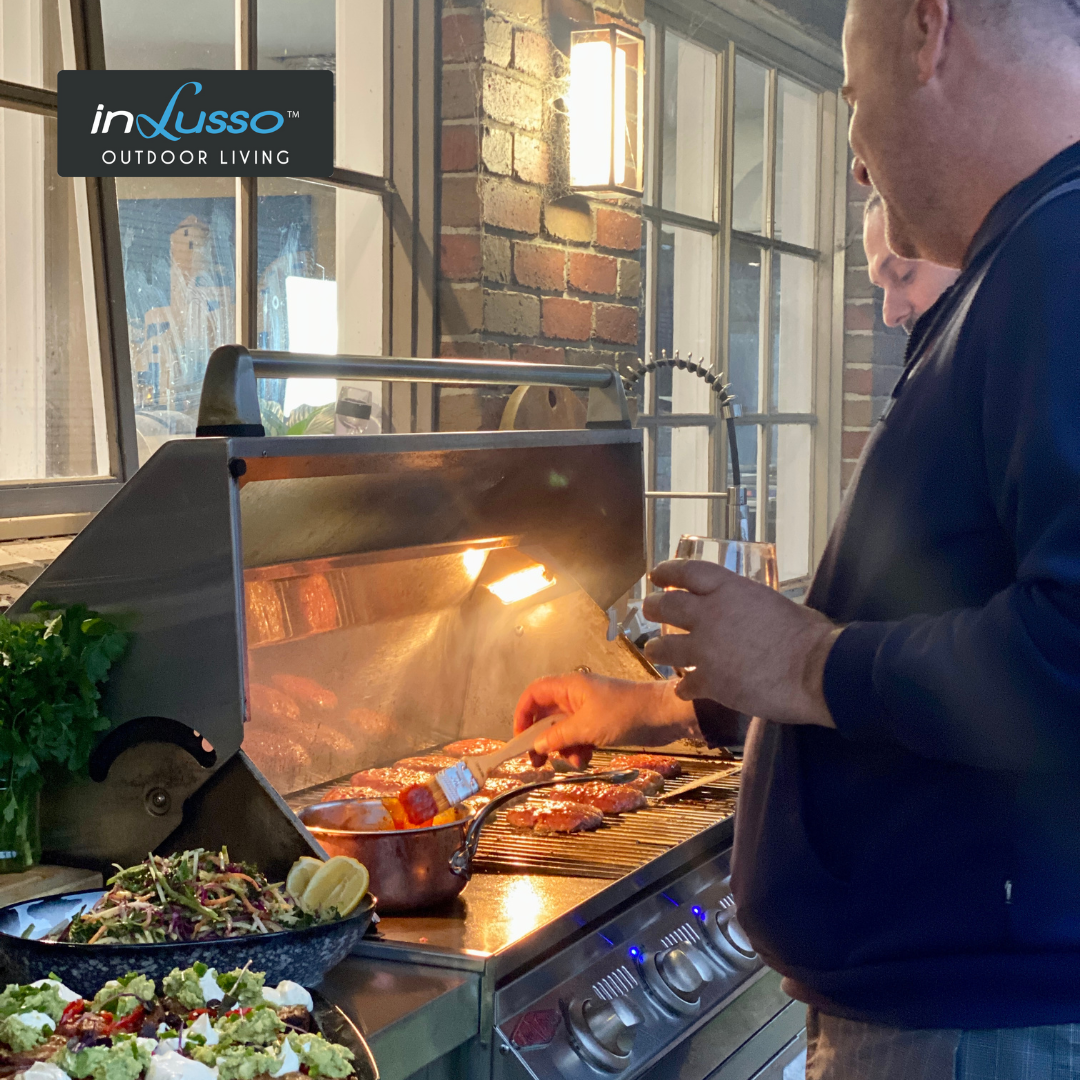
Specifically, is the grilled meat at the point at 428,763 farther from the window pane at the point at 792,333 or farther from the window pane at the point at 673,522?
the window pane at the point at 792,333

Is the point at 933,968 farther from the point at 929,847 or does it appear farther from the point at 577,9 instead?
the point at 577,9

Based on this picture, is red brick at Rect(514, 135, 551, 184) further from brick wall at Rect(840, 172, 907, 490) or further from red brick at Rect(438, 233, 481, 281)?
brick wall at Rect(840, 172, 907, 490)

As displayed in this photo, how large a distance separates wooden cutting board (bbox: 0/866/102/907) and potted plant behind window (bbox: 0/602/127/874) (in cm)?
4

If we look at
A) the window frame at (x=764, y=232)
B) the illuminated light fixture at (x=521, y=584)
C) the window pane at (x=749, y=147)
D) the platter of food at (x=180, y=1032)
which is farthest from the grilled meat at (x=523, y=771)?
the window pane at (x=749, y=147)

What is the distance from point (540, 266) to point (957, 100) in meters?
1.85

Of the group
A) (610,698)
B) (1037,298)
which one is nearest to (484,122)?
(610,698)

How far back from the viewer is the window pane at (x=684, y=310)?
13.9ft

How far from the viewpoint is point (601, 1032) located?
5.51 feet

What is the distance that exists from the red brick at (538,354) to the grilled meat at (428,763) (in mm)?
961

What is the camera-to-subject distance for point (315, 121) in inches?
109

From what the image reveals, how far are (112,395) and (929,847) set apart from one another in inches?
62.4

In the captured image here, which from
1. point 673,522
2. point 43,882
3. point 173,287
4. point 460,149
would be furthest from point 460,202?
point 43,882

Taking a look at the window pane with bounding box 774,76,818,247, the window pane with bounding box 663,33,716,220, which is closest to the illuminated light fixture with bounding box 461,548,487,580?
the window pane with bounding box 663,33,716,220

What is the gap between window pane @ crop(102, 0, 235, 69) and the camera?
2.33m
